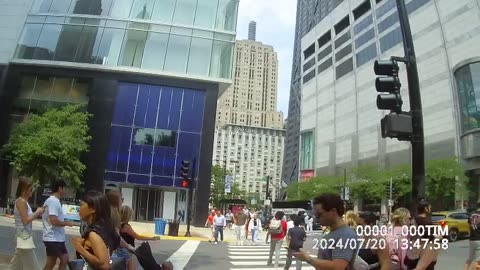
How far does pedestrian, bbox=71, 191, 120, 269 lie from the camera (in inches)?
→ 146

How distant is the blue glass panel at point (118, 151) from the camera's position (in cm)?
3584

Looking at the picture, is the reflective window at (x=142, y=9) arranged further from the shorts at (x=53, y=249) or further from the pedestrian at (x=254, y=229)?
the shorts at (x=53, y=249)

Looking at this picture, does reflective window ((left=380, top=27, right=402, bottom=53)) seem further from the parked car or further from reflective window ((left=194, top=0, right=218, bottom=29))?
the parked car

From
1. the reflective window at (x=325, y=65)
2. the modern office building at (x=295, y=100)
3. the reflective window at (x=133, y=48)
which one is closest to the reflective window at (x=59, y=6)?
the reflective window at (x=133, y=48)

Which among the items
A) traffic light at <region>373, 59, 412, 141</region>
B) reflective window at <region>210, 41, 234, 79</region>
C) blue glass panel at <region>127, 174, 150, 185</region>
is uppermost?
reflective window at <region>210, 41, 234, 79</region>

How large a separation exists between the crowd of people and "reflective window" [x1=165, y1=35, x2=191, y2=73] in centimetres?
3133

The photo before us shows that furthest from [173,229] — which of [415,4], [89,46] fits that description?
[415,4]

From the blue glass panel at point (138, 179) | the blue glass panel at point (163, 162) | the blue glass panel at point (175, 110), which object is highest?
the blue glass panel at point (175, 110)

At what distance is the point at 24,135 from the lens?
32.6m

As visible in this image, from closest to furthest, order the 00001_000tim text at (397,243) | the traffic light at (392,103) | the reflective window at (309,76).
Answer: the 00001_000tim text at (397,243)
the traffic light at (392,103)
the reflective window at (309,76)

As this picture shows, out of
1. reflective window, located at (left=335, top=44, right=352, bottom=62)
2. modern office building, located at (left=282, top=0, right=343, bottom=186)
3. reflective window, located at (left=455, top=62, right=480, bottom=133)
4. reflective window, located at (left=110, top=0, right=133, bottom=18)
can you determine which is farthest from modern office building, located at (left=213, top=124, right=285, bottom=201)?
reflective window, located at (left=110, top=0, right=133, bottom=18)

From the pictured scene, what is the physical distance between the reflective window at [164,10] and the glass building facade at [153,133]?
19.7 ft

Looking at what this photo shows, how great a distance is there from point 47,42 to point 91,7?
15.2 feet

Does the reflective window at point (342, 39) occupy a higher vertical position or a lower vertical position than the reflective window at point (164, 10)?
higher
